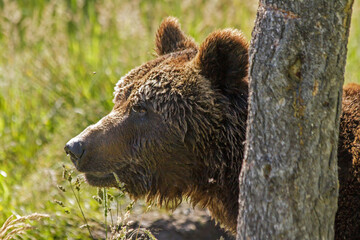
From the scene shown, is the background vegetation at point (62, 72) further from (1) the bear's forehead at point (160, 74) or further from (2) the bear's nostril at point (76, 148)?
(1) the bear's forehead at point (160, 74)

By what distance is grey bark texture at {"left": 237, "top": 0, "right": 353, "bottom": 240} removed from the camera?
2.33m

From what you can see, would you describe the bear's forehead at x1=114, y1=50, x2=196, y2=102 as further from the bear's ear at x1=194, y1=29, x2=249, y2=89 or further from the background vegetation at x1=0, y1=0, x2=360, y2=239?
the background vegetation at x1=0, y1=0, x2=360, y2=239

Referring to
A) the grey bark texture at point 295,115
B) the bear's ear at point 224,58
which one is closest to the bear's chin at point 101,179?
the bear's ear at point 224,58

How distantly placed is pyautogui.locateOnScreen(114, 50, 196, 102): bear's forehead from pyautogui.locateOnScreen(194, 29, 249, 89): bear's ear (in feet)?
0.46

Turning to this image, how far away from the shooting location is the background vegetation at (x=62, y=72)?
4684 mm

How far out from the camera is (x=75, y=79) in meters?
6.18

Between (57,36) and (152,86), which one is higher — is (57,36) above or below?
above

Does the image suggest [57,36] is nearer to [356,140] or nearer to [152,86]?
[152,86]

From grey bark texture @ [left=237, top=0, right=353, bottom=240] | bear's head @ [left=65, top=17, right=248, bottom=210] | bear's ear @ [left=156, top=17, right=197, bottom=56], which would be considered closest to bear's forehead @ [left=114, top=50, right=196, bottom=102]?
bear's head @ [left=65, top=17, right=248, bottom=210]

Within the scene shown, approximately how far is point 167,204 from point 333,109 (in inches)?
61.8

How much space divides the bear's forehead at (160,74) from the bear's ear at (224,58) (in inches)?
5.5

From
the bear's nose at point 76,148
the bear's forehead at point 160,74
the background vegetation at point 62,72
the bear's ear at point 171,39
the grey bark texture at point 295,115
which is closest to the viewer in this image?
A: the grey bark texture at point 295,115

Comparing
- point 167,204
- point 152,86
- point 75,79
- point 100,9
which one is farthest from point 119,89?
point 100,9

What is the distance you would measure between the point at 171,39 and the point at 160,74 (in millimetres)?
616
